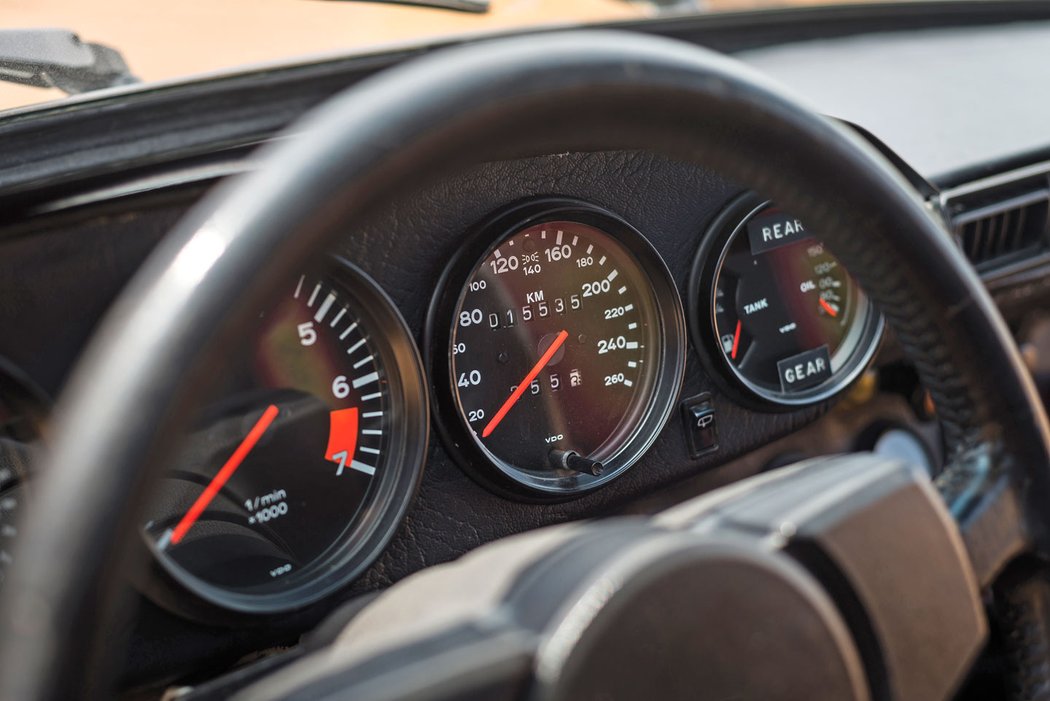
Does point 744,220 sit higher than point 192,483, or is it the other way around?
point 744,220

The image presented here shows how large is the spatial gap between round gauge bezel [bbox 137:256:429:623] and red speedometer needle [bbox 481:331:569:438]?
21cm

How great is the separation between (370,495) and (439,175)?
1258 mm

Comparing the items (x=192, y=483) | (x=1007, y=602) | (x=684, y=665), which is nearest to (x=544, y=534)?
(x=684, y=665)

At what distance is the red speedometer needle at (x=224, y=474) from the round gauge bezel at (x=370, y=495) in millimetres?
62

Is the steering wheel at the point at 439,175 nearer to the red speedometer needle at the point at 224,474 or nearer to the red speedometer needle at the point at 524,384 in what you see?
the red speedometer needle at the point at 224,474

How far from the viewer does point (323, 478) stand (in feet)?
6.79

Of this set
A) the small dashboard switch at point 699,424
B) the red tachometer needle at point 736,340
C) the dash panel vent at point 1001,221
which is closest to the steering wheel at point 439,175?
the small dashboard switch at point 699,424

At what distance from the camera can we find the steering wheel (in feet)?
2.48

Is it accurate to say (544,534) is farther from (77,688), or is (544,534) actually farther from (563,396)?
(563,396)

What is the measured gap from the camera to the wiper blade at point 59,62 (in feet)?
6.12

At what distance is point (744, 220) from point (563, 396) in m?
0.56

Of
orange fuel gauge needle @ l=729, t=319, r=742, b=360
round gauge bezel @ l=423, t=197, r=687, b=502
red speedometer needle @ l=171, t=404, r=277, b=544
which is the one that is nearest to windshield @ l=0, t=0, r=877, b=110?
round gauge bezel @ l=423, t=197, r=687, b=502

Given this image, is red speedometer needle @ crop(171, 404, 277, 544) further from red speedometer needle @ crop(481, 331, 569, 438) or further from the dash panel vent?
the dash panel vent

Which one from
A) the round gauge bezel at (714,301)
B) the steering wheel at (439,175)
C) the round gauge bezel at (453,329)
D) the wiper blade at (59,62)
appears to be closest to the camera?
the steering wheel at (439,175)
